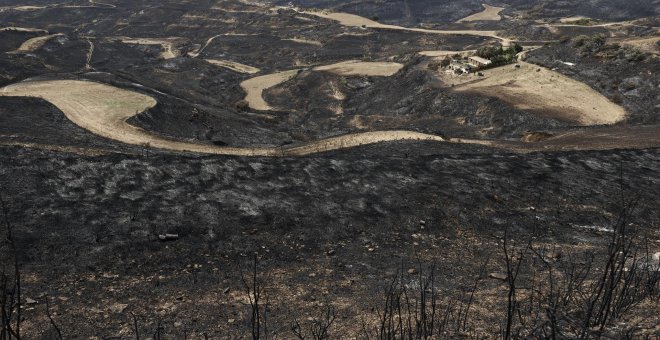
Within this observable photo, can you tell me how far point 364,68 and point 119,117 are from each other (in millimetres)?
58435

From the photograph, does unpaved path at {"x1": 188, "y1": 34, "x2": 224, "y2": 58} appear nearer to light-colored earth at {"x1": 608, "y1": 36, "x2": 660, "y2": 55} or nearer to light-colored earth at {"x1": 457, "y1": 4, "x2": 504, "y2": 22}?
light-colored earth at {"x1": 457, "y1": 4, "x2": 504, "y2": 22}

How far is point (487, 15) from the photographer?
17062cm

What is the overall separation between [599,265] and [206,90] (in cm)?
8048

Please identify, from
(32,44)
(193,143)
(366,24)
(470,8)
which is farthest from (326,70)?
(470,8)

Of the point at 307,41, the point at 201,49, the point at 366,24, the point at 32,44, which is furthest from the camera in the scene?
the point at 366,24

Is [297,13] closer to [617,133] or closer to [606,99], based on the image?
[606,99]

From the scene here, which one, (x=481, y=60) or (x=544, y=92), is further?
(x=481, y=60)

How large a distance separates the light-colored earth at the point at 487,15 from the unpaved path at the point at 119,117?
5455 inches

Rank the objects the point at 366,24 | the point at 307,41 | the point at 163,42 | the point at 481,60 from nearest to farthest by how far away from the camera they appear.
A: the point at 481,60 < the point at 307,41 < the point at 163,42 < the point at 366,24

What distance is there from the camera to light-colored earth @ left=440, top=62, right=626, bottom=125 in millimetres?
51969

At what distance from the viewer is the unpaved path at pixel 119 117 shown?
37.8 meters

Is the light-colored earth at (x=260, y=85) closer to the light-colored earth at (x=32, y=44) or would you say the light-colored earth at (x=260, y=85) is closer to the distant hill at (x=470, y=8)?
the light-colored earth at (x=32, y=44)

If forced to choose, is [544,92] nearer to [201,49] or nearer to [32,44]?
[32,44]

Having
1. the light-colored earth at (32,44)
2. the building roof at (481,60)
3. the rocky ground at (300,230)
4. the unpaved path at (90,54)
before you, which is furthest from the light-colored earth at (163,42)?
the rocky ground at (300,230)
